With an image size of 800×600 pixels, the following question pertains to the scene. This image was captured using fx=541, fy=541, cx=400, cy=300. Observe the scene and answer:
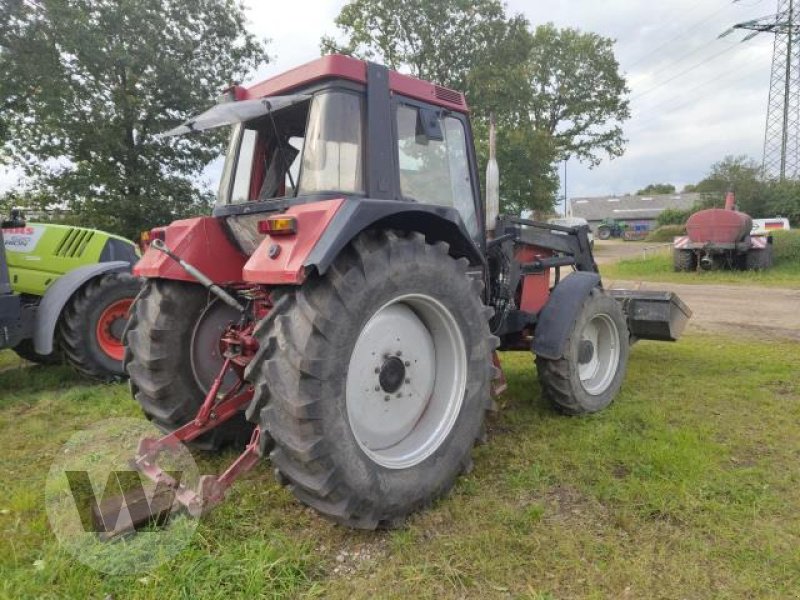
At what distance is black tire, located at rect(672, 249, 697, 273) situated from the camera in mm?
15442

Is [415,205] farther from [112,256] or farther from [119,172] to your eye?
[119,172]

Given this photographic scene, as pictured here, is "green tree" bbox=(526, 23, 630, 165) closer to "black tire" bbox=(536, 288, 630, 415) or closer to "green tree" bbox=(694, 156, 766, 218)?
"green tree" bbox=(694, 156, 766, 218)

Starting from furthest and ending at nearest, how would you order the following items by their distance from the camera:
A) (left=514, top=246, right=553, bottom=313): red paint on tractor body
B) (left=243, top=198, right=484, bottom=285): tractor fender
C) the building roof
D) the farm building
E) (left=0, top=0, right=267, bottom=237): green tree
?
1. the building roof
2. the farm building
3. (left=0, top=0, right=267, bottom=237): green tree
4. (left=514, top=246, right=553, bottom=313): red paint on tractor body
5. (left=243, top=198, right=484, bottom=285): tractor fender

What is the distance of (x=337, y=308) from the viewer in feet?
7.54

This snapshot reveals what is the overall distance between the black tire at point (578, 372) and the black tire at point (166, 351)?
7.49 feet

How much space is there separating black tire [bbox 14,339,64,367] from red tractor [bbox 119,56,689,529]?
3603mm

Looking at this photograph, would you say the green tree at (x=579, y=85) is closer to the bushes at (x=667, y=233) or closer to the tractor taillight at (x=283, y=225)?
the bushes at (x=667, y=233)

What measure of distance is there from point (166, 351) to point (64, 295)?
2763 mm

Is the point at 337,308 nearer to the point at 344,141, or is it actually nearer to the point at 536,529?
the point at 344,141

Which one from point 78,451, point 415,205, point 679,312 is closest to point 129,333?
point 78,451

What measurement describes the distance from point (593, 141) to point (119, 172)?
28.3 m

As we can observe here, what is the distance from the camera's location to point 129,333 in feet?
10.1

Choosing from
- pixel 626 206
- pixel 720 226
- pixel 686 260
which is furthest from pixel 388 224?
pixel 626 206

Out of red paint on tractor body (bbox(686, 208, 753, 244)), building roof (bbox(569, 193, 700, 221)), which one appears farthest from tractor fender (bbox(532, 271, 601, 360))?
building roof (bbox(569, 193, 700, 221))
